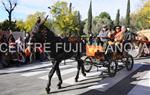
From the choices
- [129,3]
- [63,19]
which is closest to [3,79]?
[63,19]

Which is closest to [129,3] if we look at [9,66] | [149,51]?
[149,51]

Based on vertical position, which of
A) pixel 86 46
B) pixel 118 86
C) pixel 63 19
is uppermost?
pixel 63 19

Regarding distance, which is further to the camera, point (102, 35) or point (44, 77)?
point (102, 35)

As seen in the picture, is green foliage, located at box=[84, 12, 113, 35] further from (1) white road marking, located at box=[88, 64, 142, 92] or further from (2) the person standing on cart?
(1) white road marking, located at box=[88, 64, 142, 92]

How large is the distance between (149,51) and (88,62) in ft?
35.0

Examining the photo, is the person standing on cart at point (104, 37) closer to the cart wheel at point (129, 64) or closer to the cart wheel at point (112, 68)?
the cart wheel at point (112, 68)

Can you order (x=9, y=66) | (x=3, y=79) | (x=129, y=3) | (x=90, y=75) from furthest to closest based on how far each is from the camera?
(x=129, y=3) → (x=9, y=66) → (x=90, y=75) → (x=3, y=79)

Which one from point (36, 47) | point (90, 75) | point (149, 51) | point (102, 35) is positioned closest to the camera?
point (36, 47)

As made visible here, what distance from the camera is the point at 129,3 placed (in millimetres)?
69500

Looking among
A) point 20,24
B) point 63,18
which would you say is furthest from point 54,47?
point 20,24

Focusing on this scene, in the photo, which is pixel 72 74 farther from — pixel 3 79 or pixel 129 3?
pixel 129 3

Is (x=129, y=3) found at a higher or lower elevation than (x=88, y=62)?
higher

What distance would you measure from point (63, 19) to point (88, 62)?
42.0m

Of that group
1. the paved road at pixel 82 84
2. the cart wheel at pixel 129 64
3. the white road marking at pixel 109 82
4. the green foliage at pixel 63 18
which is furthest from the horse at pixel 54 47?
the green foliage at pixel 63 18
